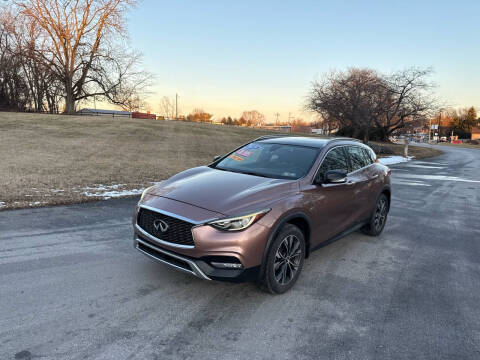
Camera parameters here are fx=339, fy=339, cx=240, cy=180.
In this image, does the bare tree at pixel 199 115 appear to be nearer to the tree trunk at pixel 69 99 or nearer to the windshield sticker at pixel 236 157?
the tree trunk at pixel 69 99

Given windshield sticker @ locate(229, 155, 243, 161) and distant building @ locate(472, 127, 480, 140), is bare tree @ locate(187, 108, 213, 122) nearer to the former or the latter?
distant building @ locate(472, 127, 480, 140)

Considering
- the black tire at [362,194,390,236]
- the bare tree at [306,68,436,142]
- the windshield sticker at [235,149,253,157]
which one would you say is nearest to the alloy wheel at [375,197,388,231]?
the black tire at [362,194,390,236]

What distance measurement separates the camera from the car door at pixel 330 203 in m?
4.11

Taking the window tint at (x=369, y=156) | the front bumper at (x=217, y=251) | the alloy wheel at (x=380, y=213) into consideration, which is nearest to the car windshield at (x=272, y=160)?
the front bumper at (x=217, y=251)

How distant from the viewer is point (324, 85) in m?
32.3

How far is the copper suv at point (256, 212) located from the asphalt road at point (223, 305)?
0.39 meters

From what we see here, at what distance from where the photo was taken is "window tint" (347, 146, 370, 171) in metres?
5.27

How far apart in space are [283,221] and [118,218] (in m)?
3.85

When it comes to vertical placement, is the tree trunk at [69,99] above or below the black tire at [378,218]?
above

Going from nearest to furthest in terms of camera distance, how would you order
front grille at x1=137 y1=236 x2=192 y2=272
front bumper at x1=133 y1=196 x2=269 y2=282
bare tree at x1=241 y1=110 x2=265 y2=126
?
front bumper at x1=133 y1=196 x2=269 y2=282, front grille at x1=137 y1=236 x2=192 y2=272, bare tree at x1=241 y1=110 x2=265 y2=126

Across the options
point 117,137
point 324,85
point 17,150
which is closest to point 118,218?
point 17,150

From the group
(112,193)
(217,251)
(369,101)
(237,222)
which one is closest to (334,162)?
(237,222)

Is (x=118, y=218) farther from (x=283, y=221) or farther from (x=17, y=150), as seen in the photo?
(x=17, y=150)

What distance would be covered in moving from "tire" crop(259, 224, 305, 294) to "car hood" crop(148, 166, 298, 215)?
0.41 meters
